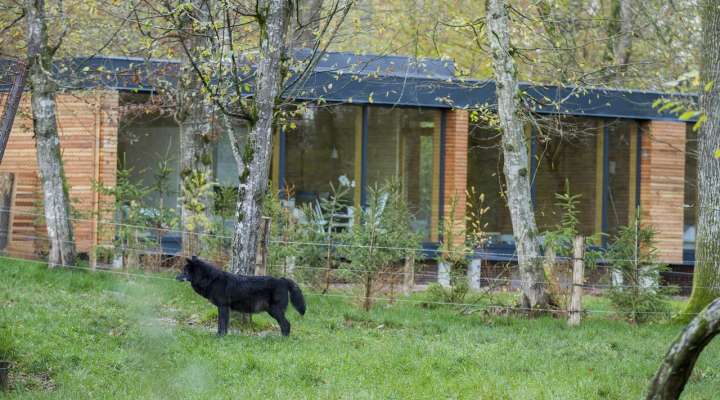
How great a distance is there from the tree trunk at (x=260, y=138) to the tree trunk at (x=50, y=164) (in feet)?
14.3

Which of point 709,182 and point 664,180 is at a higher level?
point 664,180

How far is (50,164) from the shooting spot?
15.2 metres

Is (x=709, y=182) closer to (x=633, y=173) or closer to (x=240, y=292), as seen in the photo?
(x=240, y=292)

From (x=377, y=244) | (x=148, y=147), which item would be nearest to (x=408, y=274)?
(x=377, y=244)

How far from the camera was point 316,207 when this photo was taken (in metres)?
18.8

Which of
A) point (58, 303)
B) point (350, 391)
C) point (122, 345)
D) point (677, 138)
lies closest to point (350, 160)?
point (677, 138)

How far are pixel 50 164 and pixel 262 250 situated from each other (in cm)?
481

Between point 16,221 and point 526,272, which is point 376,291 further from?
point 16,221

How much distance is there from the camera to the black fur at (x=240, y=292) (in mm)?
10961

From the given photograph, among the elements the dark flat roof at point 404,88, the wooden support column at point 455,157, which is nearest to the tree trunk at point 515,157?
the dark flat roof at point 404,88

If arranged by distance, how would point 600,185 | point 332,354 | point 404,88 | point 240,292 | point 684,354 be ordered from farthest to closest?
point 600,185, point 404,88, point 240,292, point 332,354, point 684,354

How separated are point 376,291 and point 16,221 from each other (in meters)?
7.00

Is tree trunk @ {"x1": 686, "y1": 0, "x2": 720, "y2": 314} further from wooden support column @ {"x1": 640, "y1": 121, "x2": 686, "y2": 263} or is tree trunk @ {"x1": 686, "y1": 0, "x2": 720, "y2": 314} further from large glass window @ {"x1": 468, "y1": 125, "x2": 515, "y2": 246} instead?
wooden support column @ {"x1": 640, "y1": 121, "x2": 686, "y2": 263}

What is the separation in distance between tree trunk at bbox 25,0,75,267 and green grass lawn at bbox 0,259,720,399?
171 cm
